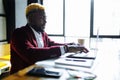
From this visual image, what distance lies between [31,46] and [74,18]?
9.63 feet

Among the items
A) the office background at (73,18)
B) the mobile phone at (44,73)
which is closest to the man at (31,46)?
the mobile phone at (44,73)

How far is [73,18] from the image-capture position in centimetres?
429

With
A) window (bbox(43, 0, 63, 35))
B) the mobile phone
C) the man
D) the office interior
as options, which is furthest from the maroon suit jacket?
window (bbox(43, 0, 63, 35))

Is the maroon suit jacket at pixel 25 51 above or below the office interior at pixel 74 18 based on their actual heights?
below

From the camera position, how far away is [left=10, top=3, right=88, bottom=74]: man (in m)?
1.42

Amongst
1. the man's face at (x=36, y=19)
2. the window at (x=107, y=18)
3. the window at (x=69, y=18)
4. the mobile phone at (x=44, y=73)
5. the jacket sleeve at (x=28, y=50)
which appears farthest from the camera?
the window at (x=69, y=18)

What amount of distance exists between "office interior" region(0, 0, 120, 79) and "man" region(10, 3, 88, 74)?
7.58 ft

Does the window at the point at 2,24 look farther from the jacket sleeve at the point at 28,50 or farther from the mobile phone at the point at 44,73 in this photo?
the mobile phone at the point at 44,73

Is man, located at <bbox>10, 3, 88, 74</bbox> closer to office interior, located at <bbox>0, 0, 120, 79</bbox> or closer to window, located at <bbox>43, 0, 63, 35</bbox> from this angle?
office interior, located at <bbox>0, 0, 120, 79</bbox>

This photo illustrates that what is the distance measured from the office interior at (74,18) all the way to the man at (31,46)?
7.58 ft

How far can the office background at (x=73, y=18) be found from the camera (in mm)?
4020

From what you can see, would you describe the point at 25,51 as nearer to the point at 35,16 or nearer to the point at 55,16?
the point at 35,16

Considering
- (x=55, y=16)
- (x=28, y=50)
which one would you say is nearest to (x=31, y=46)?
(x=28, y=50)

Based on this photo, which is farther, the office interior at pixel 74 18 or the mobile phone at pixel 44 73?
the office interior at pixel 74 18
